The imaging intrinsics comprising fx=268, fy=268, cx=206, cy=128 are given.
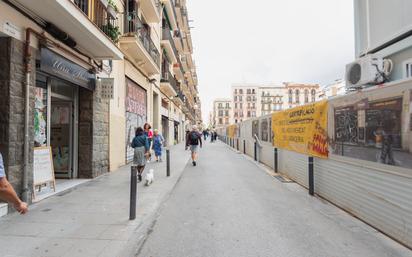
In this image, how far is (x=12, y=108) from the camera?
5.11 metres

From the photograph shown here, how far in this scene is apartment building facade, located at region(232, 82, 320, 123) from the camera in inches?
4205

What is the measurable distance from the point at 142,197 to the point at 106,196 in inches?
33.8

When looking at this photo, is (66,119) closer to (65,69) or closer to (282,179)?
(65,69)

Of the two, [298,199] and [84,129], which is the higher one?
[84,129]

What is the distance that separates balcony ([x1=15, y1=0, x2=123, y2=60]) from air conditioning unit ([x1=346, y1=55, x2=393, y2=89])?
21.7ft

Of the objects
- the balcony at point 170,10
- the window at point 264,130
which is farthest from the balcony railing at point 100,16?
the balcony at point 170,10

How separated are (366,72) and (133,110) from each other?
400 inches

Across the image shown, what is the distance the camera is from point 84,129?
27.7 feet

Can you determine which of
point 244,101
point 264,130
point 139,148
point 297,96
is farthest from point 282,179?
point 297,96

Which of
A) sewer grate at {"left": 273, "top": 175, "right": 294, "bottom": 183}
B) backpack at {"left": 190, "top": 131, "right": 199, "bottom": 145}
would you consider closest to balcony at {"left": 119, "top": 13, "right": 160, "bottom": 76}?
backpack at {"left": 190, "top": 131, "right": 199, "bottom": 145}

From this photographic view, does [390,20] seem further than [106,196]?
Yes

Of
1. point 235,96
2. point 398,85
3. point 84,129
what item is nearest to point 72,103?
point 84,129

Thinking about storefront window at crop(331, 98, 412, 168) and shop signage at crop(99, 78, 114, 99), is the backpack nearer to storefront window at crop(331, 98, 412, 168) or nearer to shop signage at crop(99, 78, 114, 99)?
shop signage at crop(99, 78, 114, 99)

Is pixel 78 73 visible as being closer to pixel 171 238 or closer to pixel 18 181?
pixel 18 181
